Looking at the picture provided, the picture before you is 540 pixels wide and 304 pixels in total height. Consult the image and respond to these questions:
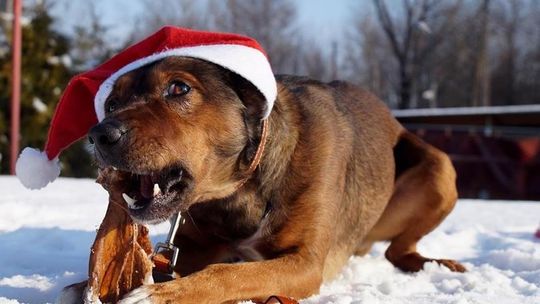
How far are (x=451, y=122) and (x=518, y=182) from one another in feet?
15.8

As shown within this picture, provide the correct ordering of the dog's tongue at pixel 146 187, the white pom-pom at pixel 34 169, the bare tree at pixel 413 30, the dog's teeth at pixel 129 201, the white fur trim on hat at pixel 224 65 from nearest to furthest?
the dog's teeth at pixel 129 201
the dog's tongue at pixel 146 187
the white fur trim on hat at pixel 224 65
the white pom-pom at pixel 34 169
the bare tree at pixel 413 30

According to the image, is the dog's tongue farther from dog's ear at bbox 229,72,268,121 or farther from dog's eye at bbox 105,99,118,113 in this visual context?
dog's ear at bbox 229,72,268,121

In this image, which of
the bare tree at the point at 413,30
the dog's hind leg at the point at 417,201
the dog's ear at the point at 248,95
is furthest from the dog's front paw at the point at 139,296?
the bare tree at the point at 413,30

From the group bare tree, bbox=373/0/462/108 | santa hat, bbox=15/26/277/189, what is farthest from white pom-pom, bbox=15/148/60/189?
bare tree, bbox=373/0/462/108

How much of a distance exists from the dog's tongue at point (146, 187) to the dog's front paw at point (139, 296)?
455mm

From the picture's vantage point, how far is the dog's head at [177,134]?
2773mm

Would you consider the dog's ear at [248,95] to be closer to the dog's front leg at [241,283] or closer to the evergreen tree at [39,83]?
the dog's front leg at [241,283]

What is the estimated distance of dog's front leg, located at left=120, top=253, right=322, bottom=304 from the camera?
8.92 feet

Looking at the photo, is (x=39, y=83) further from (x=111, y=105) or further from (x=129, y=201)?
(x=129, y=201)

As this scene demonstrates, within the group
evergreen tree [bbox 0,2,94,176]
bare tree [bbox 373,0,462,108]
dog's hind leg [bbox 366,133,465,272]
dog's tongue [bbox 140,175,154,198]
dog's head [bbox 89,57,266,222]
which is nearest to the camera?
dog's head [bbox 89,57,266,222]

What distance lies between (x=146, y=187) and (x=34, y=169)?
0.67 meters

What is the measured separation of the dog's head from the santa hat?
61 millimetres

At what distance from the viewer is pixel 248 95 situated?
3.40 metres

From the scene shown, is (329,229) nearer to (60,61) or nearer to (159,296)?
(159,296)
